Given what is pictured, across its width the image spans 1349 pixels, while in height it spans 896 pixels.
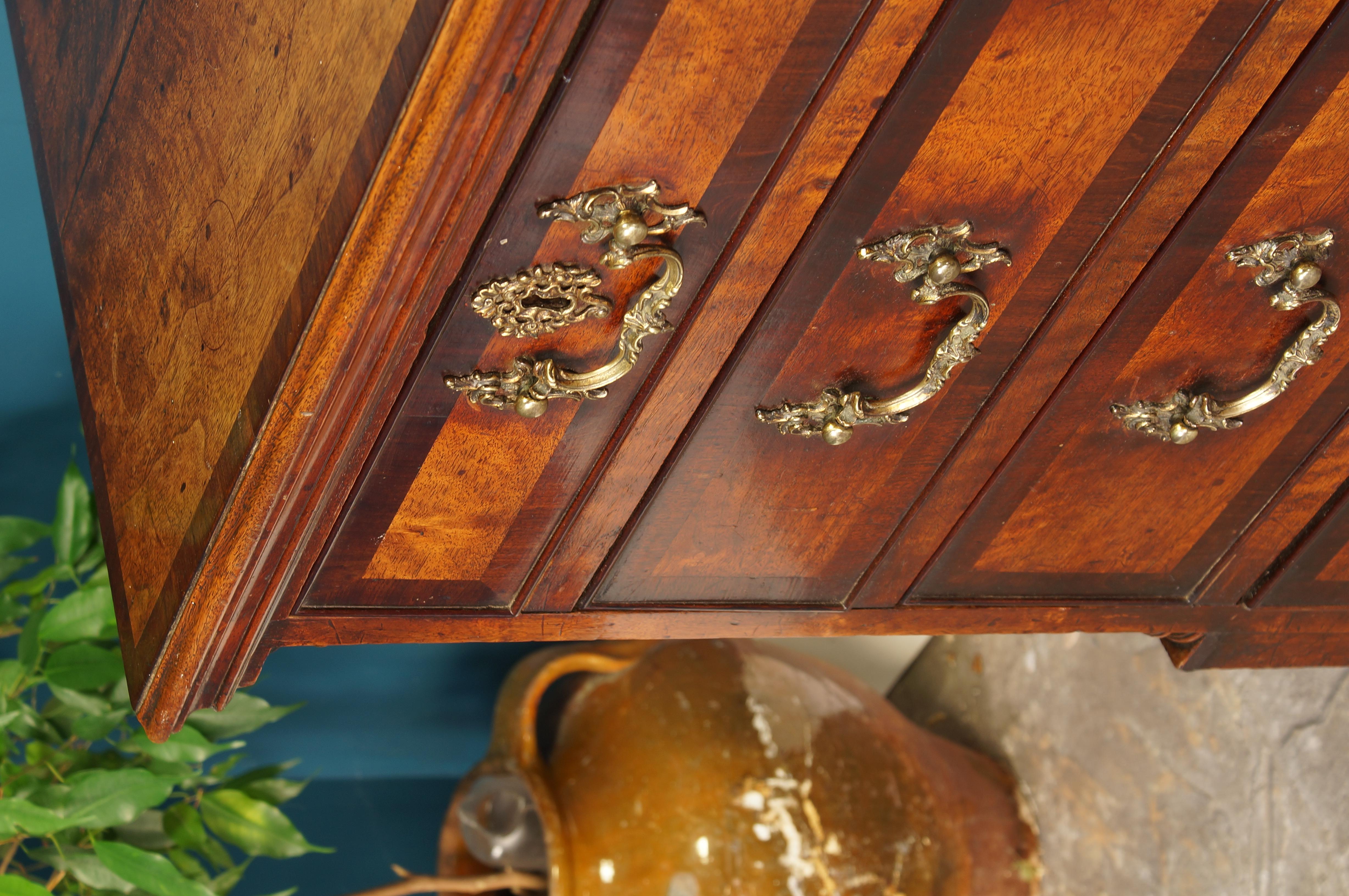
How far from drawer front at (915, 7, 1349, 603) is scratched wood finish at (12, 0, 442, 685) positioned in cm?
57

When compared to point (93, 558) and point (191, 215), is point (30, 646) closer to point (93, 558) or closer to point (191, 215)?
point (93, 558)

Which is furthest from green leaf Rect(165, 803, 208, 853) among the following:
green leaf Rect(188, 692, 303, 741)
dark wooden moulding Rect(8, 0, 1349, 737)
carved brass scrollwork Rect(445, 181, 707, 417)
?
carved brass scrollwork Rect(445, 181, 707, 417)

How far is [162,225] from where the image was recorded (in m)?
0.86

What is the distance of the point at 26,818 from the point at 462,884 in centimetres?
64

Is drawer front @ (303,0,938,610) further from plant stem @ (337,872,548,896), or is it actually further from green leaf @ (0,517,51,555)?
plant stem @ (337,872,548,896)

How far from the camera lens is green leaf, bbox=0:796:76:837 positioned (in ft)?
3.49

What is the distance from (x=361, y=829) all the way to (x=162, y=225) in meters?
1.31

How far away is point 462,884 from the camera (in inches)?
61.1

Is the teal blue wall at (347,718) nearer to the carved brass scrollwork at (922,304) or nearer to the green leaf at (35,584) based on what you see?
the green leaf at (35,584)

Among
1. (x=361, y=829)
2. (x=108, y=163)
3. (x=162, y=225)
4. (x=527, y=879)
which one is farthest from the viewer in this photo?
(x=361, y=829)

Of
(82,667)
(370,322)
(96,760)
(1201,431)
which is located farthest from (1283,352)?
(96,760)

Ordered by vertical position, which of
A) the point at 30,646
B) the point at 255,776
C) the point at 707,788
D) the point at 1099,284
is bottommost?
the point at 255,776

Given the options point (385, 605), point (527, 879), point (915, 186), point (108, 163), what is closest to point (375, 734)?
point (527, 879)

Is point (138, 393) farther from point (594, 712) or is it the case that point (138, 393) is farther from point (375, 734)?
point (375, 734)
